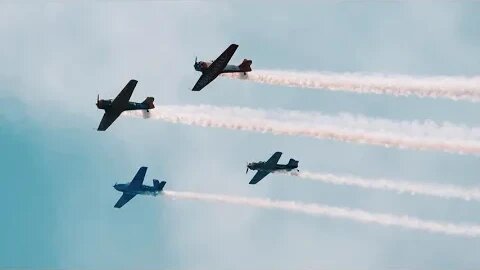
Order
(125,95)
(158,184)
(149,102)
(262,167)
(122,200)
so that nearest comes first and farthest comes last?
(125,95) → (149,102) → (262,167) → (158,184) → (122,200)

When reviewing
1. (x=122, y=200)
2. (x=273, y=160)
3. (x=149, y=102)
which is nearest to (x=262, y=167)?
(x=273, y=160)

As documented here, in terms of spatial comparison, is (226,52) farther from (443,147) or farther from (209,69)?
(443,147)

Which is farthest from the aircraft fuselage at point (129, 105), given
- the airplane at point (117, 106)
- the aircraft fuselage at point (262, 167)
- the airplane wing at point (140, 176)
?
the airplane wing at point (140, 176)

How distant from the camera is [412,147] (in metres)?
51.6

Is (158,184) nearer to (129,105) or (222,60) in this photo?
(129,105)

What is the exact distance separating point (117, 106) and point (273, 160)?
15.6 m

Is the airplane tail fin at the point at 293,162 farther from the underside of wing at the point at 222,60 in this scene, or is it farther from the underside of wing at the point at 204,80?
the underside of wing at the point at 222,60

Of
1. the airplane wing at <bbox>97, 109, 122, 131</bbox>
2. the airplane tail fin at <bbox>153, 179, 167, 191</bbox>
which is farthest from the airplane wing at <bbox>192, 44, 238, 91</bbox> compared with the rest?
the airplane tail fin at <bbox>153, 179, 167, 191</bbox>

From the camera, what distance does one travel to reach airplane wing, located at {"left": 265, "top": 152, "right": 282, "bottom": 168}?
6856 cm

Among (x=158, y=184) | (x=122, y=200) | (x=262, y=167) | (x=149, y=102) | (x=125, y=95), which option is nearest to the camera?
(x=125, y=95)

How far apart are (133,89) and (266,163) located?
15480 millimetres

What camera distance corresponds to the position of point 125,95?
57906 mm

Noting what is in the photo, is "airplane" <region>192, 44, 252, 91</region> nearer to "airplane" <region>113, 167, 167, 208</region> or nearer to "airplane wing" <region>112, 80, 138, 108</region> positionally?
"airplane wing" <region>112, 80, 138, 108</region>

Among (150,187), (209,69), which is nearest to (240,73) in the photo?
(209,69)
